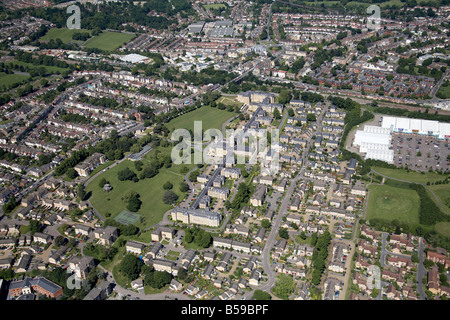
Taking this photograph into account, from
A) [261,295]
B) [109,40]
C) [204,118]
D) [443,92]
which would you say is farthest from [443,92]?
[109,40]

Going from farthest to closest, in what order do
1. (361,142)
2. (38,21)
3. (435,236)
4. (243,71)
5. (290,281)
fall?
1. (38,21)
2. (243,71)
3. (361,142)
4. (435,236)
5. (290,281)

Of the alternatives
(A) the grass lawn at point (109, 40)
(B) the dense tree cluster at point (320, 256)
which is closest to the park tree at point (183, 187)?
(B) the dense tree cluster at point (320, 256)

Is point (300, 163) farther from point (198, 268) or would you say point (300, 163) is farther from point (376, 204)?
point (198, 268)

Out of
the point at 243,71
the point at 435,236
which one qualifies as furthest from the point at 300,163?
the point at 243,71

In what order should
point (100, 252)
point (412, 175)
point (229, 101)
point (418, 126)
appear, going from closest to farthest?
point (100, 252) → point (412, 175) → point (418, 126) → point (229, 101)

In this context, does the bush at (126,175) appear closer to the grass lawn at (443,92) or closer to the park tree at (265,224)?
the park tree at (265,224)

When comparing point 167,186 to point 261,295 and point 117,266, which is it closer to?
point 117,266

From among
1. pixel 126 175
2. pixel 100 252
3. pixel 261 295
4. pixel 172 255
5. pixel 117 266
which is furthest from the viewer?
pixel 126 175
